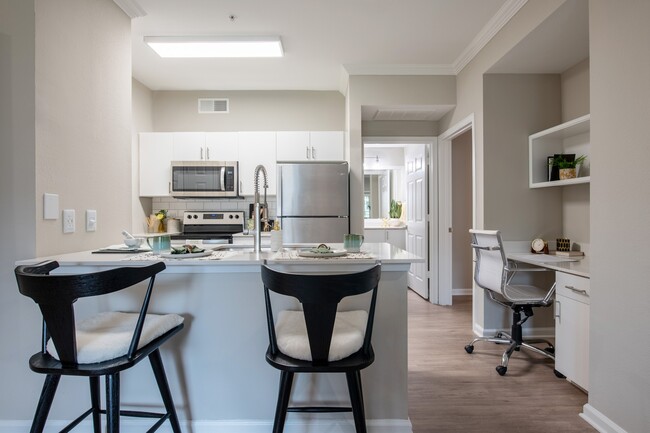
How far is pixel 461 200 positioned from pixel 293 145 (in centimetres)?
236

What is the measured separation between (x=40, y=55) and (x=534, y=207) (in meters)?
3.60

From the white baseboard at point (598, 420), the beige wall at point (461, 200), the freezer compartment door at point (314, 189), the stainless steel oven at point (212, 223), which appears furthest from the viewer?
the beige wall at point (461, 200)

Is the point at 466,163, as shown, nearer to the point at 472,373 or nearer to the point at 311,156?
the point at 311,156

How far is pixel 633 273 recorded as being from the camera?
1597 millimetres

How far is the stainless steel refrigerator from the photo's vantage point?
3562 mm

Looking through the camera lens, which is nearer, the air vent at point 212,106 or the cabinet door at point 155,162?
the cabinet door at point 155,162

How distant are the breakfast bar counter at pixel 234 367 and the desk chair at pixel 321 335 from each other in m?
0.32

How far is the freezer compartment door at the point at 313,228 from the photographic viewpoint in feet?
11.7

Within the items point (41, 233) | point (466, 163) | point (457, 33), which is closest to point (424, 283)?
point (466, 163)

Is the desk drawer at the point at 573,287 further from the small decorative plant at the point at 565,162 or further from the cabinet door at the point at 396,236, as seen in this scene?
the cabinet door at the point at 396,236

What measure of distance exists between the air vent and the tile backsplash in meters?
1.10

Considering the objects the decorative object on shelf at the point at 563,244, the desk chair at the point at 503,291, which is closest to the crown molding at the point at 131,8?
the desk chair at the point at 503,291

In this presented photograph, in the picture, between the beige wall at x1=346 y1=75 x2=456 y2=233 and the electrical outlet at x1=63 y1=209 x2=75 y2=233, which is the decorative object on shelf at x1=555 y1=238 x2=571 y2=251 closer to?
the beige wall at x1=346 y1=75 x2=456 y2=233

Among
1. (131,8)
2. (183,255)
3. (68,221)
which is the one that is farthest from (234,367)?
(131,8)
